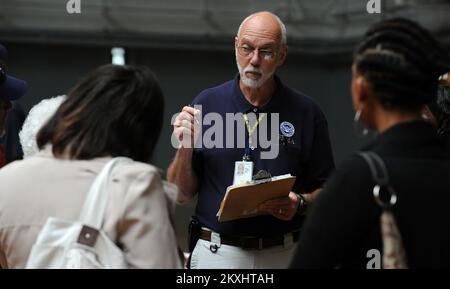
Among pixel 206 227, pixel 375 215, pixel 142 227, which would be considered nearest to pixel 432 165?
pixel 375 215

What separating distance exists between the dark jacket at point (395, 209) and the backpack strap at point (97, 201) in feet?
1.62

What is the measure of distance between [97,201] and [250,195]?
105 cm

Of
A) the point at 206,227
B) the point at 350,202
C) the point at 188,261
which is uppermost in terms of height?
the point at 350,202

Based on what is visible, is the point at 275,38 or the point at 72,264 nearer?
the point at 72,264

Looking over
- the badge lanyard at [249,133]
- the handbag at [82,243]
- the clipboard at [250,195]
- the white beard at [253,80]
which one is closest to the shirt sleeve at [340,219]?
the handbag at [82,243]

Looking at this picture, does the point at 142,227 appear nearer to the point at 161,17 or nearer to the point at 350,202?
the point at 350,202

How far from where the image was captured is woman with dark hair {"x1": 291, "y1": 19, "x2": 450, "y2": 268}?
1604mm

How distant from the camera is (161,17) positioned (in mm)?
7688

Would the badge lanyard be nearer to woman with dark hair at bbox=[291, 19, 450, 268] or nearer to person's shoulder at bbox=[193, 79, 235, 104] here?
person's shoulder at bbox=[193, 79, 235, 104]

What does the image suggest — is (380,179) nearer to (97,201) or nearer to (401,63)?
(401,63)

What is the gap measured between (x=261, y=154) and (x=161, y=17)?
5.08 meters

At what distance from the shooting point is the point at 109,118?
1.72m

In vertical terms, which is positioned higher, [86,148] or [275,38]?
[275,38]

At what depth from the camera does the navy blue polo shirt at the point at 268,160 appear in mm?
2891
